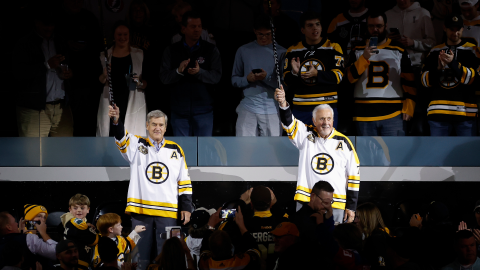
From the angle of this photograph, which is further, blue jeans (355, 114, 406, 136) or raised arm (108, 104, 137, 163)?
blue jeans (355, 114, 406, 136)

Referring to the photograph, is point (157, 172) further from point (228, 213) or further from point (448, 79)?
point (448, 79)

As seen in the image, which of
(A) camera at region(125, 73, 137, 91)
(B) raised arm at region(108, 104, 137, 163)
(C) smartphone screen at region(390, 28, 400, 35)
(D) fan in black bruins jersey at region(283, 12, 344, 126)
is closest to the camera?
(B) raised arm at region(108, 104, 137, 163)

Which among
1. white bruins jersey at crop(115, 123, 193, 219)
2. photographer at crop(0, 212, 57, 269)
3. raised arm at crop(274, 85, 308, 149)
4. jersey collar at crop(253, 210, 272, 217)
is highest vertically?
raised arm at crop(274, 85, 308, 149)

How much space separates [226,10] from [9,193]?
298cm

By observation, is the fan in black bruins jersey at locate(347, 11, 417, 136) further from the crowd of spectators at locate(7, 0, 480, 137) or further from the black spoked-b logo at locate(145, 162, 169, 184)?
the black spoked-b logo at locate(145, 162, 169, 184)

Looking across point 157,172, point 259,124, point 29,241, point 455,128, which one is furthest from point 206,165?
point 455,128

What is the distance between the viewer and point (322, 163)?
451cm

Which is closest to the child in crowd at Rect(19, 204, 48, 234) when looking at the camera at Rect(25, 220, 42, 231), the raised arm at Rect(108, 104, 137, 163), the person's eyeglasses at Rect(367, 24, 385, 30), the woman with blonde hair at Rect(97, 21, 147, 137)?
the camera at Rect(25, 220, 42, 231)

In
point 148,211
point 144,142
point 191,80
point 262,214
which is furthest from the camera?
point 191,80

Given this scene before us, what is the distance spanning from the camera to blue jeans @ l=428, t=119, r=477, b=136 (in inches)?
210

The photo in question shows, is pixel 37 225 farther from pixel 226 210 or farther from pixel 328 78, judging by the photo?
pixel 328 78

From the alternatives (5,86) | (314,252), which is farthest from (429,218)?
(5,86)

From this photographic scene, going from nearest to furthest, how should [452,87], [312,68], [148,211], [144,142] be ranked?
[148,211] < [144,142] < [312,68] < [452,87]

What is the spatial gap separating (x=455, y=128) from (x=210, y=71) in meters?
2.53
